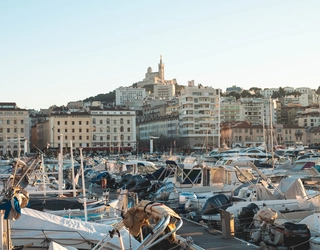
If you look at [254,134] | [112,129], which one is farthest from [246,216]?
[254,134]

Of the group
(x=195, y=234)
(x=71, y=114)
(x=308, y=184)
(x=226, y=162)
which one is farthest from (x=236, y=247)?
(x=71, y=114)

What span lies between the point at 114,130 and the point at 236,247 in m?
98.7

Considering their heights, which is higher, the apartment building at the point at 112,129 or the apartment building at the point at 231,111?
the apartment building at the point at 231,111

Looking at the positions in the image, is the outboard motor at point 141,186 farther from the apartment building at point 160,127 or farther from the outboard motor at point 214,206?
the apartment building at point 160,127

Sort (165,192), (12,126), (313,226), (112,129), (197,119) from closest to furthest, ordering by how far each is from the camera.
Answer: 1. (313,226)
2. (165,192)
3. (12,126)
4. (112,129)
5. (197,119)

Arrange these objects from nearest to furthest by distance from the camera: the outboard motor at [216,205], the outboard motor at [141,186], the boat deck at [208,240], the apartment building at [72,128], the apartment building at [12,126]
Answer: the boat deck at [208,240]
the outboard motor at [216,205]
the outboard motor at [141,186]
the apartment building at [12,126]
the apartment building at [72,128]

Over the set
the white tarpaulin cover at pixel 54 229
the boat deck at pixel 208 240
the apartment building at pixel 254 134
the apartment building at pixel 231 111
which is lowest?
the boat deck at pixel 208 240

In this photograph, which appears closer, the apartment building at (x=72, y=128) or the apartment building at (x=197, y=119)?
the apartment building at (x=72, y=128)

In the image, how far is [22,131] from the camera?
356 feet

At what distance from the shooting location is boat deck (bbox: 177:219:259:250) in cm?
1546

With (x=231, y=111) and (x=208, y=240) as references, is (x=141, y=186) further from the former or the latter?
(x=231, y=111)

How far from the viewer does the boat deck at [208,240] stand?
15.5 metres

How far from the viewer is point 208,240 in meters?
16.5

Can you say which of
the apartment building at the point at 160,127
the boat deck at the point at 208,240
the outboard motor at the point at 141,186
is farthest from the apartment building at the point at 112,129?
the boat deck at the point at 208,240
